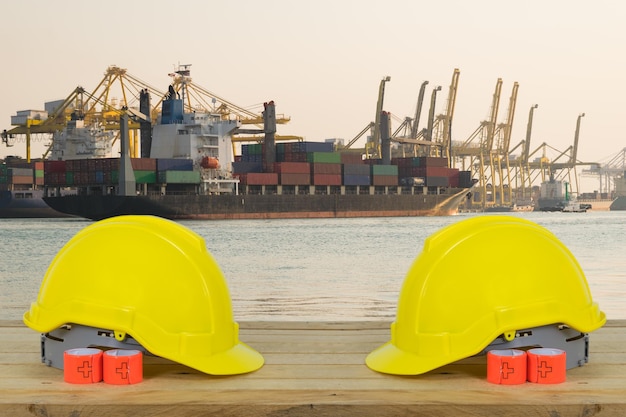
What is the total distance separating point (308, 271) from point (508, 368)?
24.3 meters

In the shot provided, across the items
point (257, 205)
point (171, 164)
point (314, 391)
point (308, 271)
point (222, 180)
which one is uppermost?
point (171, 164)

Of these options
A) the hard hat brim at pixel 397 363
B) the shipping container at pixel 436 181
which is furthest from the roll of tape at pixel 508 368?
the shipping container at pixel 436 181

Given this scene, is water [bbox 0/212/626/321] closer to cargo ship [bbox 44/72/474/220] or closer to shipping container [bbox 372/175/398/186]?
cargo ship [bbox 44/72/474/220]

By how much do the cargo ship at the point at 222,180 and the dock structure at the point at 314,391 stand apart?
197 feet

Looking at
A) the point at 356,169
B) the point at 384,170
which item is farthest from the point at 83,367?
the point at 384,170

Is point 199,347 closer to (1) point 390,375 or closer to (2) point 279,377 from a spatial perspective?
(2) point 279,377

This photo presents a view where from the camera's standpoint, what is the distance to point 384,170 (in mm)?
85062

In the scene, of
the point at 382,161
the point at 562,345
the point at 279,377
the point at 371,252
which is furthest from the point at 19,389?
the point at 382,161

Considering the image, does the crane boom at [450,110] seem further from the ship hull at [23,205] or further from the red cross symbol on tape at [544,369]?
the red cross symbol on tape at [544,369]

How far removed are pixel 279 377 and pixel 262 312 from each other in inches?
465

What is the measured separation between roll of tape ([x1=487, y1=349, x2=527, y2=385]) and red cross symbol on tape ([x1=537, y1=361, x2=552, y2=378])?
0.20 feet

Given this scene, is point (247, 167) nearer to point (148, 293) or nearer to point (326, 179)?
point (326, 179)

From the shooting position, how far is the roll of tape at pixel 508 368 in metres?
3.29

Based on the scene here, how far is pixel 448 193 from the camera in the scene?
9000cm
